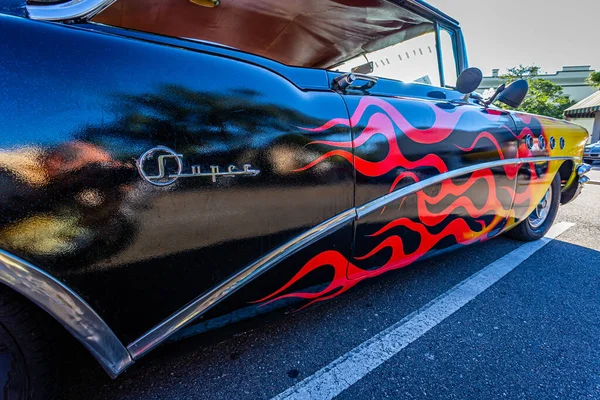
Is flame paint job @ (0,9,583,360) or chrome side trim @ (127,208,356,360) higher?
flame paint job @ (0,9,583,360)

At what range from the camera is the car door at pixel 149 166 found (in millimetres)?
794

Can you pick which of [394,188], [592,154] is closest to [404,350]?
[394,188]

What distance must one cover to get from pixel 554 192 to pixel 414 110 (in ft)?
7.99

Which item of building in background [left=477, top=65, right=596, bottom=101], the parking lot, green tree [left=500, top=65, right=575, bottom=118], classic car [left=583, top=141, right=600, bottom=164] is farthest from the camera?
building in background [left=477, top=65, right=596, bottom=101]

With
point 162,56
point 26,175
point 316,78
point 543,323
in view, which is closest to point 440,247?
point 543,323

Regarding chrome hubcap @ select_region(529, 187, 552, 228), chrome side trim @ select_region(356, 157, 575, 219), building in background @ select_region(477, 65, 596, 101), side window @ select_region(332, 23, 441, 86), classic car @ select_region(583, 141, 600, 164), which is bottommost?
classic car @ select_region(583, 141, 600, 164)

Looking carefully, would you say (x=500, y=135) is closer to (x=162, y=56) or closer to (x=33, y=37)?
(x=162, y=56)

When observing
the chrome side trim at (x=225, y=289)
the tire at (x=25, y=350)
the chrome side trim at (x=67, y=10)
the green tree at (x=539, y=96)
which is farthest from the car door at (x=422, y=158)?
the green tree at (x=539, y=96)

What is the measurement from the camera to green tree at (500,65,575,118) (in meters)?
25.4

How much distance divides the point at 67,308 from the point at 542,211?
3.80 m

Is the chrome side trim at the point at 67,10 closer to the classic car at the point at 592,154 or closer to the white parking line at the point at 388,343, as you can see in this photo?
the white parking line at the point at 388,343

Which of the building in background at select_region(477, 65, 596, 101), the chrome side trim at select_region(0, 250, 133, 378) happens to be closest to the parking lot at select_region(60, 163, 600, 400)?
the chrome side trim at select_region(0, 250, 133, 378)

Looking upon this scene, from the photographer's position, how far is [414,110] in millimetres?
1613

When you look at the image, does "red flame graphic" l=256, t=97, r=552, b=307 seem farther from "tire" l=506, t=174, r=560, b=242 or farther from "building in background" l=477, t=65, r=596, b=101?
"building in background" l=477, t=65, r=596, b=101
